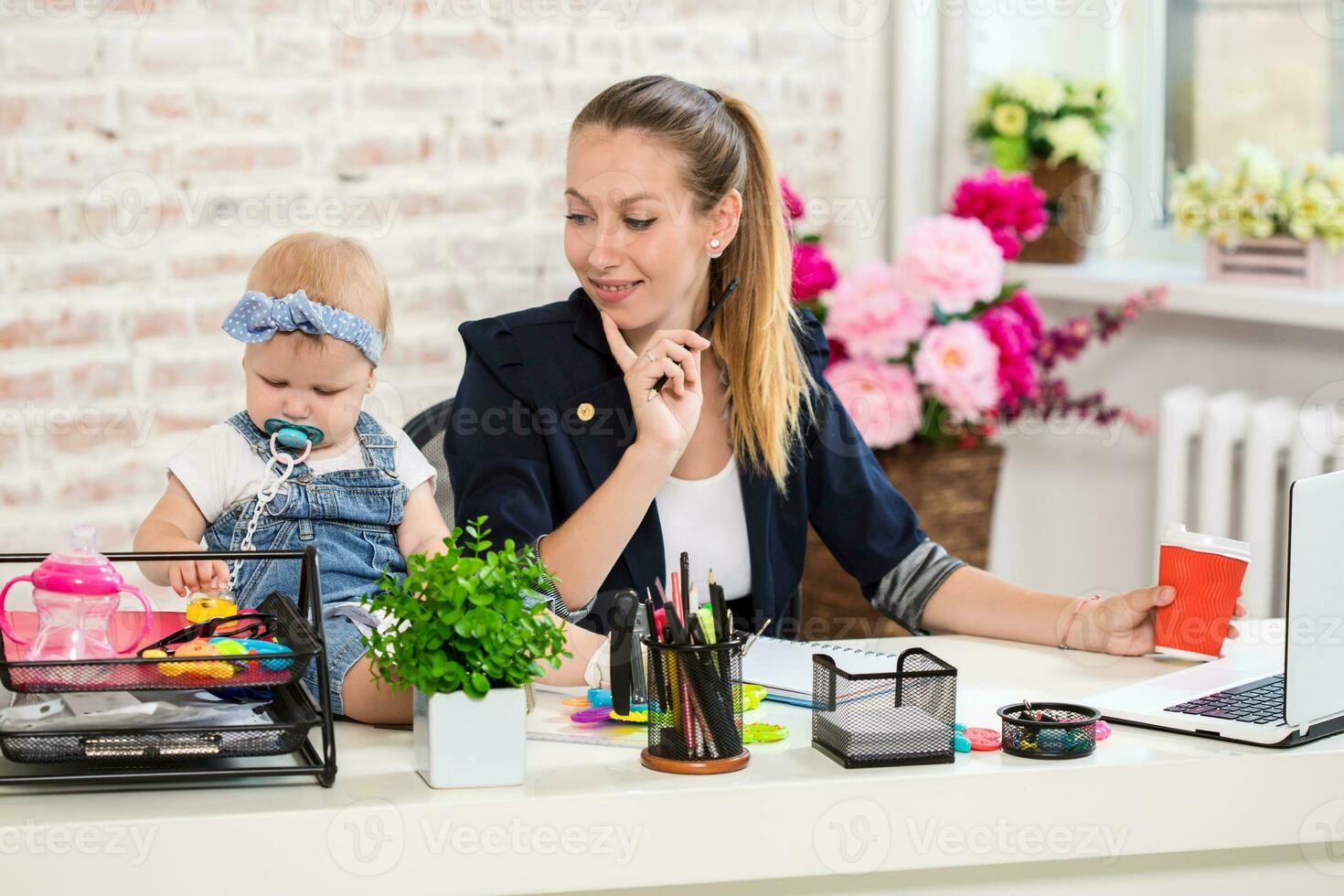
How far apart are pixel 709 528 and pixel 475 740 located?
72cm

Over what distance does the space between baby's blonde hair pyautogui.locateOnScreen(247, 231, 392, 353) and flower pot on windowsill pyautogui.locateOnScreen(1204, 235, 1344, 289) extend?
1.77 metres

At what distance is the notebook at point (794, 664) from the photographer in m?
1.44

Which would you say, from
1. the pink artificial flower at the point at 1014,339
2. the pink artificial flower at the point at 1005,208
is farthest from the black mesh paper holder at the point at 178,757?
the pink artificial flower at the point at 1005,208

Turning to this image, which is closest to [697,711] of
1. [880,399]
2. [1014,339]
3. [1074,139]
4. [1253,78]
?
[880,399]

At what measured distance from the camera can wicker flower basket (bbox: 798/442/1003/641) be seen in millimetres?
2795

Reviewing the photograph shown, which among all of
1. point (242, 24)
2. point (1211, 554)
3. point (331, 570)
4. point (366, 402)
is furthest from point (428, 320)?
point (1211, 554)

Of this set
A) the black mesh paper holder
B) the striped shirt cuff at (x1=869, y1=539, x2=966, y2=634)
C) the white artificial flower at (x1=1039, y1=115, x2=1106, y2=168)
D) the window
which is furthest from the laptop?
the white artificial flower at (x1=1039, y1=115, x2=1106, y2=168)

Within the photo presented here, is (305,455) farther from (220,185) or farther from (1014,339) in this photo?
(1014,339)

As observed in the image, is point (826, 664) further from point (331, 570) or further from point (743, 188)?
point (743, 188)

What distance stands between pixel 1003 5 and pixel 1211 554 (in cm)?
203

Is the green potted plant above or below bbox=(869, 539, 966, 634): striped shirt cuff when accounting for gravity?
above

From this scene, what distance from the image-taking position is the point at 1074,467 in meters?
3.26

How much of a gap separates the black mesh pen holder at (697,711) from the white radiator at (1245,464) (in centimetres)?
160

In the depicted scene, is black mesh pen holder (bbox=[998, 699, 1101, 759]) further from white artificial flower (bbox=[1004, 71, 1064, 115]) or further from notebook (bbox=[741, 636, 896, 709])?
white artificial flower (bbox=[1004, 71, 1064, 115])
